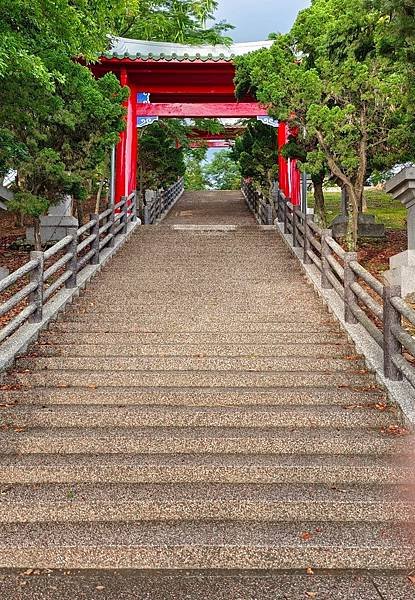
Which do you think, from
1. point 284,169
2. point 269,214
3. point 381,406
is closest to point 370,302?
point 381,406

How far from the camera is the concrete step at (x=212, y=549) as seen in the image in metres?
2.88

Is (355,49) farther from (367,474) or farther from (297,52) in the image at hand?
(367,474)

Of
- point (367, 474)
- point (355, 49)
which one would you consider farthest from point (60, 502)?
point (355, 49)

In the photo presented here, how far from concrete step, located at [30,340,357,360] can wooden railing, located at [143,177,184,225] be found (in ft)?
32.4

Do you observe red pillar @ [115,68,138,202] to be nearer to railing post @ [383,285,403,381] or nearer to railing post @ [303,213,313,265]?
railing post @ [303,213,313,265]

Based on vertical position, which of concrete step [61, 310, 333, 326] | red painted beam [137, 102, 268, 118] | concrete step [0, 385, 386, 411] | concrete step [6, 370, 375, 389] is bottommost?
concrete step [0, 385, 386, 411]

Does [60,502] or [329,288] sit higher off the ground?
[329,288]

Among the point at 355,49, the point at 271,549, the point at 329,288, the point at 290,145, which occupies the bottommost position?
the point at 271,549

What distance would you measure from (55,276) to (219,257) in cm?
278

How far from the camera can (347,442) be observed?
3943 mm

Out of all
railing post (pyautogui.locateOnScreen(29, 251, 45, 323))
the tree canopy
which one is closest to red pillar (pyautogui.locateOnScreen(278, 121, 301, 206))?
the tree canopy

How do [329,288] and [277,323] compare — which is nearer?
[277,323]

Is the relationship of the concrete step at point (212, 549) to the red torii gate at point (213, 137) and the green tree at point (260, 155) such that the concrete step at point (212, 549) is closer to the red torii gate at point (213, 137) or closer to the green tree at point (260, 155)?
the green tree at point (260, 155)

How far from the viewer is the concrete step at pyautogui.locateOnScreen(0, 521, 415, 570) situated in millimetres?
2883
